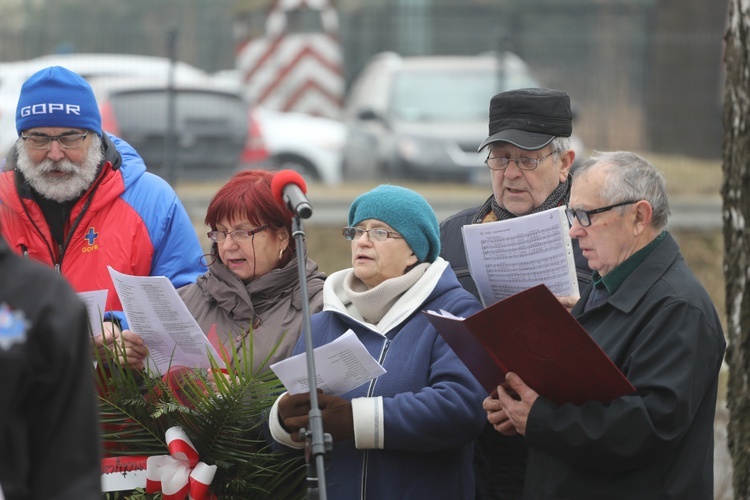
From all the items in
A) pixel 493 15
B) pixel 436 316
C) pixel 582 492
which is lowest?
pixel 582 492

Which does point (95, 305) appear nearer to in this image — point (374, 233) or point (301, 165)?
point (374, 233)

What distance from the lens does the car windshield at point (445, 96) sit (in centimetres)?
1406

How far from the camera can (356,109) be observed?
15.3m

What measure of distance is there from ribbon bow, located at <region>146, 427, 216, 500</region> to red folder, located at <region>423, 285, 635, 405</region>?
880 mm

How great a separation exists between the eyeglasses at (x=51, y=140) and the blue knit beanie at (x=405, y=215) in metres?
1.22

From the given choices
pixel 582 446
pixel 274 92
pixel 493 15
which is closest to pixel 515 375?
pixel 582 446

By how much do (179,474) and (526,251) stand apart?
134 cm

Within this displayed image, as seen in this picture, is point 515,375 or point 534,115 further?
point 534,115

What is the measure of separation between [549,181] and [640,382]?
1.17 meters

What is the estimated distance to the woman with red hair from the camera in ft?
14.6

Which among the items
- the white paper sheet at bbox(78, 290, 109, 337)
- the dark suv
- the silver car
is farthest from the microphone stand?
the silver car

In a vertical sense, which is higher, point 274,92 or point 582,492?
point 274,92

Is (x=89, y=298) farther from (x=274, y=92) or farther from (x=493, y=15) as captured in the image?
(x=493, y=15)

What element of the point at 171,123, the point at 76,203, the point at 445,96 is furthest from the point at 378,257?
the point at 445,96
